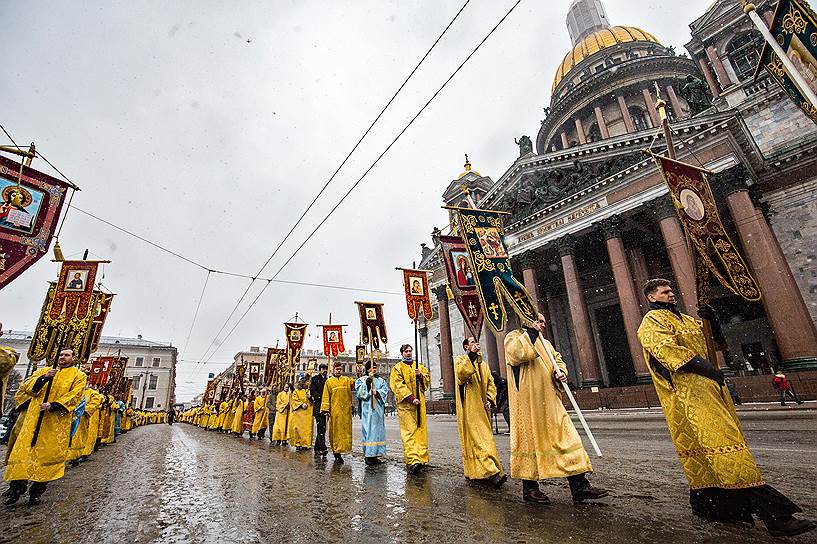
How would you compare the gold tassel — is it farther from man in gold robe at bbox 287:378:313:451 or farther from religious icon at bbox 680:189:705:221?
religious icon at bbox 680:189:705:221

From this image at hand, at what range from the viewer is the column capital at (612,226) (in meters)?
18.1

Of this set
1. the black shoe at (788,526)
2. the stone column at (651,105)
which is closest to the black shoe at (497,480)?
the black shoe at (788,526)

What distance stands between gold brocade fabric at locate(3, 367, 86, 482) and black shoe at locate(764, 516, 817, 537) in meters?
6.78

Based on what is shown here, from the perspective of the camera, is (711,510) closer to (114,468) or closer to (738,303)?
(114,468)

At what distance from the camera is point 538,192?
22.2m

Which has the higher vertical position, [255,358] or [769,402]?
[255,358]

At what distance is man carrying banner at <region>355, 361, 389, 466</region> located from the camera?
646 centimetres

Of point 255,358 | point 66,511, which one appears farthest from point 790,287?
point 255,358

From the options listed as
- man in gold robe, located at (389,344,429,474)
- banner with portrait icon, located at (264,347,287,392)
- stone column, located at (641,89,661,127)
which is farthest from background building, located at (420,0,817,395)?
banner with portrait icon, located at (264,347,287,392)

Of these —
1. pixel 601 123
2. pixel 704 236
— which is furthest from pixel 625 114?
pixel 704 236

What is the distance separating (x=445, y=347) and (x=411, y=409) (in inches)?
847

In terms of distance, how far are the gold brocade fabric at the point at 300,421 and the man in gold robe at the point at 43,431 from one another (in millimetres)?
5613

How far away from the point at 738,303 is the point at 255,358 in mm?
68129

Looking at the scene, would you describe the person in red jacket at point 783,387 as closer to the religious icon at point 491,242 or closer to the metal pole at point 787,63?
the religious icon at point 491,242
